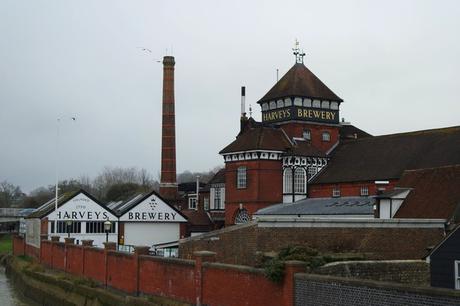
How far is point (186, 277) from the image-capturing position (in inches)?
884

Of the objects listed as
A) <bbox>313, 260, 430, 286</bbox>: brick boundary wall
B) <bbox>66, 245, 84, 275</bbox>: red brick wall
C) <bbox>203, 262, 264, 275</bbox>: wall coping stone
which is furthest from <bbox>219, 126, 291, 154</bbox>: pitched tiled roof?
<bbox>203, 262, 264, 275</bbox>: wall coping stone

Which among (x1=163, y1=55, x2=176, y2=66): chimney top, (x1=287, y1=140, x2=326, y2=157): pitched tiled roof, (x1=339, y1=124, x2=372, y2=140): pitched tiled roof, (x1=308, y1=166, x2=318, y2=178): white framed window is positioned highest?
(x1=163, y1=55, x2=176, y2=66): chimney top

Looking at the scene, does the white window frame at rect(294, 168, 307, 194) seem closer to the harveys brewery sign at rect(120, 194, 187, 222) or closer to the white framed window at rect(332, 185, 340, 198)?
the white framed window at rect(332, 185, 340, 198)

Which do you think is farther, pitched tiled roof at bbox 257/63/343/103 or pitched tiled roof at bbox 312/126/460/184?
pitched tiled roof at bbox 257/63/343/103

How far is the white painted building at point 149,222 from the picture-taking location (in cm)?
5647

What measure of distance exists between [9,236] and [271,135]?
3096 inches

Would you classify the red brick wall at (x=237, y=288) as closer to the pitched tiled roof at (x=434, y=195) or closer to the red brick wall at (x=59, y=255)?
the pitched tiled roof at (x=434, y=195)

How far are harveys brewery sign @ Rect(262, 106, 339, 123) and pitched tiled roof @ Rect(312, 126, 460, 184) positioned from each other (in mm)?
3006

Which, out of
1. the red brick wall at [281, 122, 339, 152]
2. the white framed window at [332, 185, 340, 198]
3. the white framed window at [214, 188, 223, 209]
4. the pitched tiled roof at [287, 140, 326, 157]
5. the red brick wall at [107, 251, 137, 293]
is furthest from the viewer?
the white framed window at [214, 188, 223, 209]

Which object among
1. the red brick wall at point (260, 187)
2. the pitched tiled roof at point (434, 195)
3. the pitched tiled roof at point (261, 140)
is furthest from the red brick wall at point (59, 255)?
the pitched tiled roof at point (434, 195)

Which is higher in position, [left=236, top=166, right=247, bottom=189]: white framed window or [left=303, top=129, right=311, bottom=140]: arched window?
[left=303, top=129, right=311, bottom=140]: arched window

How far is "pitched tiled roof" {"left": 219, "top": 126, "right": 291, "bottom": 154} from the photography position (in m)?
48.8

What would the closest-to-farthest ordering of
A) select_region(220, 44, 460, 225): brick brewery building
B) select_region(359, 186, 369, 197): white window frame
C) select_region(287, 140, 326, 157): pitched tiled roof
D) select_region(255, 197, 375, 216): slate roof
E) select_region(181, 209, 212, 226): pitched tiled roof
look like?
select_region(255, 197, 375, 216): slate roof < select_region(220, 44, 460, 225): brick brewery building < select_region(359, 186, 369, 197): white window frame < select_region(287, 140, 326, 157): pitched tiled roof < select_region(181, 209, 212, 226): pitched tiled roof

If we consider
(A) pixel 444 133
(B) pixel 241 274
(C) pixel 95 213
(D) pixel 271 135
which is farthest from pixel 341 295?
(C) pixel 95 213
